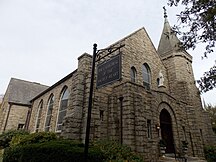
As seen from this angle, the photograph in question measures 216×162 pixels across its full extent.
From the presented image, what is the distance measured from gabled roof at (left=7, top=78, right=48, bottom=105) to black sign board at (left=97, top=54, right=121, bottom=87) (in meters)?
20.4

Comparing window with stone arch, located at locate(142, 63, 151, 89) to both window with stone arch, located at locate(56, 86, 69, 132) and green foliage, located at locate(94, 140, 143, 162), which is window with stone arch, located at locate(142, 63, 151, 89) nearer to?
window with stone arch, located at locate(56, 86, 69, 132)

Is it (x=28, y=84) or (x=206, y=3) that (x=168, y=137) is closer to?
(x=206, y=3)

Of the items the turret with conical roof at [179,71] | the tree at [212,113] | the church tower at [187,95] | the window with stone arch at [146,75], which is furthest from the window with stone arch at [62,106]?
the tree at [212,113]

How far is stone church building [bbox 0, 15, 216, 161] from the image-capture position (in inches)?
370

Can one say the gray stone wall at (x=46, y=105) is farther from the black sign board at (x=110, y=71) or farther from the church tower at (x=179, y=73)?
the church tower at (x=179, y=73)

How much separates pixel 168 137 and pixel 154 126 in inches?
125

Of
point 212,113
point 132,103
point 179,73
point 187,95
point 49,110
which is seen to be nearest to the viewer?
point 132,103

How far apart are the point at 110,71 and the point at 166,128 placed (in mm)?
9731

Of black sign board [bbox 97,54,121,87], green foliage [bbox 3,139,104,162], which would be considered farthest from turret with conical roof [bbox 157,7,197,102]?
green foliage [bbox 3,139,104,162]

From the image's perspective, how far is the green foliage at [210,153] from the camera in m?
13.5

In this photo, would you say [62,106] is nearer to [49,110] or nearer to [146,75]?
[49,110]

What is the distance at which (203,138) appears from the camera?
15.9 meters

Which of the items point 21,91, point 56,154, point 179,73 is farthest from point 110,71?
point 21,91

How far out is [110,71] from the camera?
6.13m
